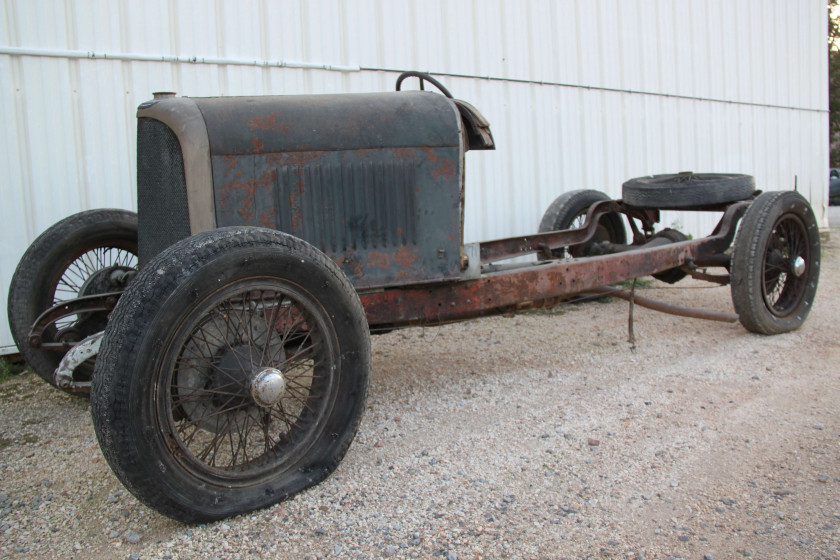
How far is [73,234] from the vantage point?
377cm

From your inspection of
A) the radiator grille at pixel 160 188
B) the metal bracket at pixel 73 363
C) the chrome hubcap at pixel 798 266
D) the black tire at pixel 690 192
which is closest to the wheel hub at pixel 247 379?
the metal bracket at pixel 73 363

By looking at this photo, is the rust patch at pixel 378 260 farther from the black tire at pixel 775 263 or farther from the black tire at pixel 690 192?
the black tire at pixel 690 192

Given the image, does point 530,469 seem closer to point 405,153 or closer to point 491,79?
point 405,153

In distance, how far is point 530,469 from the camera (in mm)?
2955

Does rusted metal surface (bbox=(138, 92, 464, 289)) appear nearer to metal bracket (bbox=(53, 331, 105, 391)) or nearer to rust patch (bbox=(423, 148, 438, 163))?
rust patch (bbox=(423, 148, 438, 163))

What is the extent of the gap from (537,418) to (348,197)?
1447 mm

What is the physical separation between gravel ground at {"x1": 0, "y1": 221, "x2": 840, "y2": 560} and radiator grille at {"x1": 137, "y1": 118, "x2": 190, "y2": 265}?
41.4 inches

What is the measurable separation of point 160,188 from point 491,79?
418 cm

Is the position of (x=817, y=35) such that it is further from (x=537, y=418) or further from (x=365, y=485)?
(x=365, y=485)

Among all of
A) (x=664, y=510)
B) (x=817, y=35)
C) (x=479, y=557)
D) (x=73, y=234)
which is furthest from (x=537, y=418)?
(x=817, y=35)

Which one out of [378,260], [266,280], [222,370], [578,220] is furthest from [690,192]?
[222,370]

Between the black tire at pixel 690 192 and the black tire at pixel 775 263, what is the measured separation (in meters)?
0.35

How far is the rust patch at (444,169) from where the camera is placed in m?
3.51

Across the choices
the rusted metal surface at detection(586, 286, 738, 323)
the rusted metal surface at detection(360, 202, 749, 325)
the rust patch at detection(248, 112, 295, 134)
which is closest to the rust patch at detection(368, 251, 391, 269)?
the rusted metal surface at detection(360, 202, 749, 325)
